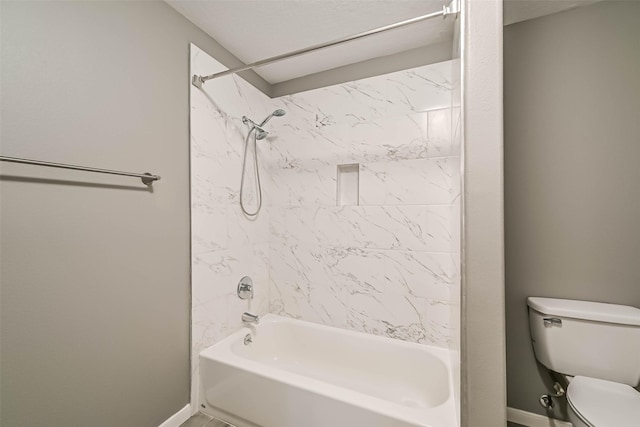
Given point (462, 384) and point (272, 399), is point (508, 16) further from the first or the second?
point (272, 399)

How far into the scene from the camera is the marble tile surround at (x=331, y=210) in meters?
1.62

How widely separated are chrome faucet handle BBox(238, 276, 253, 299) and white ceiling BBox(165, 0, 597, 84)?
170 cm

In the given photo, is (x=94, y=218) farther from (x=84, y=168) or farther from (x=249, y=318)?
(x=249, y=318)

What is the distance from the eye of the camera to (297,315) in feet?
6.82

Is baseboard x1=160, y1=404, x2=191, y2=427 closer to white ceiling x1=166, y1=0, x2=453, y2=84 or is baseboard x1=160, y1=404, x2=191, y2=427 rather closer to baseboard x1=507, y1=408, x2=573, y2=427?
baseboard x1=507, y1=408, x2=573, y2=427

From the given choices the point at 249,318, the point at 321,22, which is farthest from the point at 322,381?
the point at 321,22

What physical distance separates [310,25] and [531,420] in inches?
109

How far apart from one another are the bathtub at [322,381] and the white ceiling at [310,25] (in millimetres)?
1867

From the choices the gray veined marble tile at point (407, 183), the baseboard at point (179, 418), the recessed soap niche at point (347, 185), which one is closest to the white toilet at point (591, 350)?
the gray veined marble tile at point (407, 183)

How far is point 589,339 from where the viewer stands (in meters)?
1.27

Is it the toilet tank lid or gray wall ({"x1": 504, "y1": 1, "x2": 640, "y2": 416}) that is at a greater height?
gray wall ({"x1": 504, "y1": 1, "x2": 640, "y2": 416})

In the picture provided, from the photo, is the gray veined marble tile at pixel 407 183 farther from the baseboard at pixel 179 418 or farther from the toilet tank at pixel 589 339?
the baseboard at pixel 179 418

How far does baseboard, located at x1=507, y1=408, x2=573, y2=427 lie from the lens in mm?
1440

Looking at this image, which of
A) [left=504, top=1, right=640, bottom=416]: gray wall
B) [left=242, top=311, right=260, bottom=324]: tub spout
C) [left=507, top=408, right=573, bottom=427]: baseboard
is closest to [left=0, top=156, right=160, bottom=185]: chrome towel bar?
[left=242, top=311, right=260, bottom=324]: tub spout
